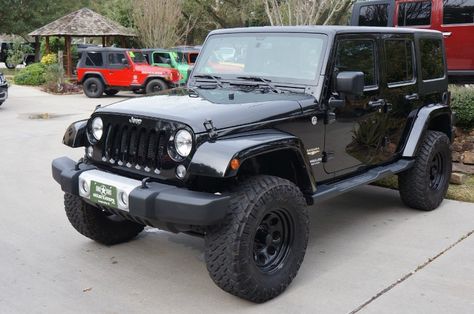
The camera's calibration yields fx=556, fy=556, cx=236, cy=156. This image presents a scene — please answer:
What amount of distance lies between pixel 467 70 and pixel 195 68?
19.7 ft

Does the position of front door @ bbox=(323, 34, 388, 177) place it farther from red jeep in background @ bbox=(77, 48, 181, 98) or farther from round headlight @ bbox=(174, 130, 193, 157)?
red jeep in background @ bbox=(77, 48, 181, 98)

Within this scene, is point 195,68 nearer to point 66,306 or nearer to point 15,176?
point 66,306

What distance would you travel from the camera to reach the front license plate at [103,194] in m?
3.67

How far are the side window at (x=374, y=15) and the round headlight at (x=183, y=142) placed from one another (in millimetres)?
7788

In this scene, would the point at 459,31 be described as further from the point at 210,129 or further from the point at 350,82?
the point at 210,129

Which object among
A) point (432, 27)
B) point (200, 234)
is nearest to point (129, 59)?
point (432, 27)

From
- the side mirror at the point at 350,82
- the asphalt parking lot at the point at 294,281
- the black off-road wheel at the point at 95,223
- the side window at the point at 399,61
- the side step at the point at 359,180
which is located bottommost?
the asphalt parking lot at the point at 294,281

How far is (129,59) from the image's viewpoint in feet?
58.9

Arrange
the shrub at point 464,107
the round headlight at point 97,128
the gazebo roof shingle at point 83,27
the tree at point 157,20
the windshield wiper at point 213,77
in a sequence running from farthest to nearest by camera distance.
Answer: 1. the tree at point 157,20
2. the gazebo roof shingle at point 83,27
3. the shrub at point 464,107
4. the windshield wiper at point 213,77
5. the round headlight at point 97,128

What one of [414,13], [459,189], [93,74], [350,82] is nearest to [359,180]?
[350,82]

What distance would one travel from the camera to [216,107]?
3.83 metres

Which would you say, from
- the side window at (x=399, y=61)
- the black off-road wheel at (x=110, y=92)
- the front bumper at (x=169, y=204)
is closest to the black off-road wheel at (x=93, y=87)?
the black off-road wheel at (x=110, y=92)

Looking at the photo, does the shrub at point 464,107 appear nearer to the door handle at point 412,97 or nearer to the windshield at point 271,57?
the door handle at point 412,97

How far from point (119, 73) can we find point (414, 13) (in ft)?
34.9
